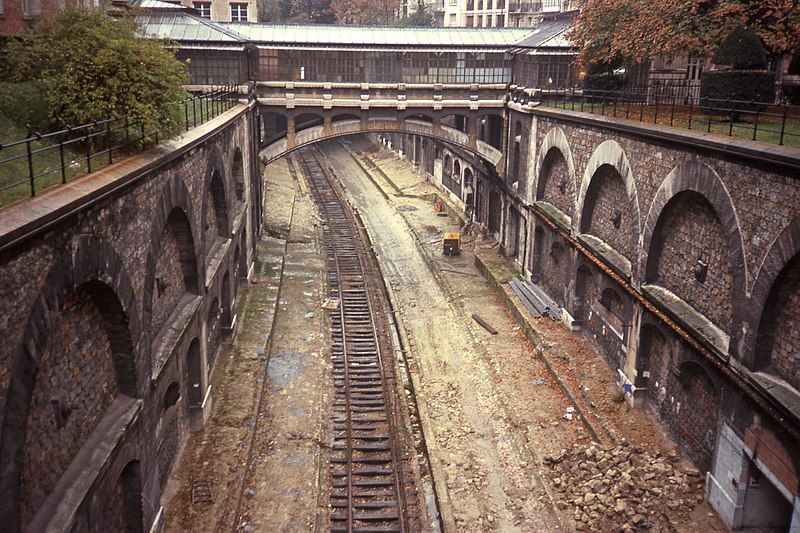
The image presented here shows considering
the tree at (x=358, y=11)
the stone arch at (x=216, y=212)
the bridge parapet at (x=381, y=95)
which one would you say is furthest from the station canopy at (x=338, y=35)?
the tree at (x=358, y=11)

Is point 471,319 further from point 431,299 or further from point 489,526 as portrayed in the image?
point 489,526

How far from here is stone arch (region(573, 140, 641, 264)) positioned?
20109 mm

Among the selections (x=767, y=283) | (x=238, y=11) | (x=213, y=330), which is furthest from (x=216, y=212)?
(x=238, y=11)

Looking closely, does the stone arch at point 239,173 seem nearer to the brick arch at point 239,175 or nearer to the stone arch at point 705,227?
the brick arch at point 239,175

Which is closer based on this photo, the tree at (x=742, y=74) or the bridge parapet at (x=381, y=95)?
the tree at (x=742, y=74)

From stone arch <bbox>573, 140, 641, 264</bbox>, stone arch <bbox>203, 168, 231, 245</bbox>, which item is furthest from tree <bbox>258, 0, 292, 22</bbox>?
stone arch <bbox>573, 140, 641, 264</bbox>

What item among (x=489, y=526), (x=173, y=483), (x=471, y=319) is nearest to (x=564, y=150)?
(x=471, y=319)

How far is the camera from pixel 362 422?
778 inches

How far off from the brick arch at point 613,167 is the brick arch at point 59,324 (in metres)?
13.9

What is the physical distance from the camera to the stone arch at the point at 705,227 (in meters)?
14.7

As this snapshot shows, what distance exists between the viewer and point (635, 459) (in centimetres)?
1683

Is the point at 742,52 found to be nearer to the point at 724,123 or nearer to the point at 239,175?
the point at 724,123

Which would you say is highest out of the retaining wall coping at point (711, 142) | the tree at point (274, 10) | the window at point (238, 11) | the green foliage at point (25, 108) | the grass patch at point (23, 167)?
the tree at point (274, 10)

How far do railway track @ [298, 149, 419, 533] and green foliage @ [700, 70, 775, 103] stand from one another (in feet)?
42.3
